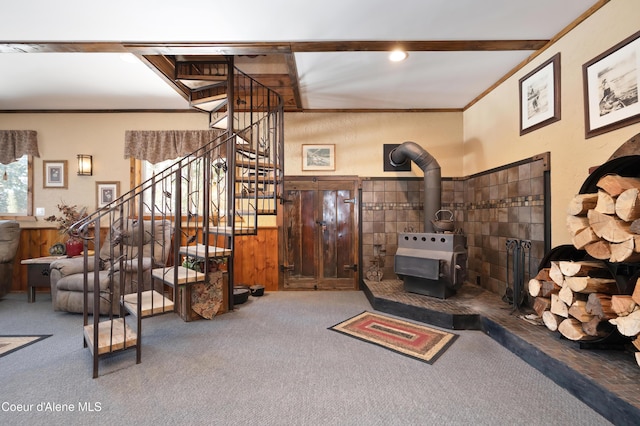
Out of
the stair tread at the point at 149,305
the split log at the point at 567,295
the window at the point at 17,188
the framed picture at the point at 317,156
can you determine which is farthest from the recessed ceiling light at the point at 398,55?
the window at the point at 17,188

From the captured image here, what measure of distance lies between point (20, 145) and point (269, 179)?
3925 millimetres

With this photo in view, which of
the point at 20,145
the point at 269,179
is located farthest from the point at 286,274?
the point at 20,145

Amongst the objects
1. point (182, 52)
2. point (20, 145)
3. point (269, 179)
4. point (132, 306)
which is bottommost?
point (132, 306)

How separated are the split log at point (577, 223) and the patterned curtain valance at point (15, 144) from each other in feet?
20.8

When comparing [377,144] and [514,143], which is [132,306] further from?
[514,143]

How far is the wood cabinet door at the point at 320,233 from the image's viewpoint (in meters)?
4.02

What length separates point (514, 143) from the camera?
2957 mm

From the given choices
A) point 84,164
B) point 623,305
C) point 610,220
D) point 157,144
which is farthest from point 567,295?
point 84,164

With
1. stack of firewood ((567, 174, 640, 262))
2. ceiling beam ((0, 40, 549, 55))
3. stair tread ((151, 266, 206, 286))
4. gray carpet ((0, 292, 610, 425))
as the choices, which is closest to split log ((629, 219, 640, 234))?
stack of firewood ((567, 174, 640, 262))

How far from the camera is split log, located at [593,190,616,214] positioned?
1.59 m

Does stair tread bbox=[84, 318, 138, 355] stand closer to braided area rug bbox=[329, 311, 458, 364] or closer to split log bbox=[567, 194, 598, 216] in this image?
braided area rug bbox=[329, 311, 458, 364]

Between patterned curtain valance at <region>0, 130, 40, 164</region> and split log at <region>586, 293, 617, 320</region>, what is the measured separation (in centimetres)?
648

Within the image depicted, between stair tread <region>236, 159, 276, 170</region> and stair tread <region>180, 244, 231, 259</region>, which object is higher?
stair tread <region>236, 159, 276, 170</region>

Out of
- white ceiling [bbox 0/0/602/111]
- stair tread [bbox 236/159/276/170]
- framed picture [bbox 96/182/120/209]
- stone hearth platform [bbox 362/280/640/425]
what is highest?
white ceiling [bbox 0/0/602/111]
